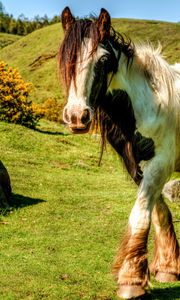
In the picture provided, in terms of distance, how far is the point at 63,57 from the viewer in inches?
193

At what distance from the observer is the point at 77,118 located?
4.65 meters

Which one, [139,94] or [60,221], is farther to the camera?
[60,221]

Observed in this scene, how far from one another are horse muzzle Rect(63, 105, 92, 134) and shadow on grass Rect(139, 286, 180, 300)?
7.09 feet

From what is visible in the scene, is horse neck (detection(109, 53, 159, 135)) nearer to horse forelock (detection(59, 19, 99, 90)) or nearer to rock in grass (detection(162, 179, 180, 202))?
horse forelock (detection(59, 19, 99, 90))

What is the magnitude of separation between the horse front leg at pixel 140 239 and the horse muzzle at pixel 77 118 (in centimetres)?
111

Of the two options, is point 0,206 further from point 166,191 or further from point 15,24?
point 15,24

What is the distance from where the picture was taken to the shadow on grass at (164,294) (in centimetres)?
584

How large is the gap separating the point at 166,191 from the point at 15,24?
100742 mm

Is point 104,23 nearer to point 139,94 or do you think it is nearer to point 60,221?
point 139,94

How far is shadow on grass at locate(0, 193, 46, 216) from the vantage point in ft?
32.6

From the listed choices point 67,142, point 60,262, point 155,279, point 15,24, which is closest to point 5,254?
point 60,262

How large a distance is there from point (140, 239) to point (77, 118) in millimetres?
1582

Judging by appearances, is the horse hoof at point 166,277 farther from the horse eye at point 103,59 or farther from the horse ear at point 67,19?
the horse ear at point 67,19

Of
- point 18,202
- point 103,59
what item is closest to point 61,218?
A: point 18,202
